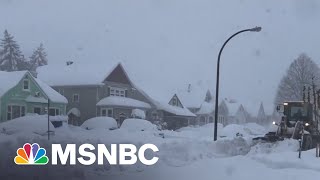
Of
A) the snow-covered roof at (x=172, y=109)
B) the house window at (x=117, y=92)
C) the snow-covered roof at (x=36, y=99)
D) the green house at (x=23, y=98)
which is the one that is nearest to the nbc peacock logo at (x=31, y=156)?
the green house at (x=23, y=98)

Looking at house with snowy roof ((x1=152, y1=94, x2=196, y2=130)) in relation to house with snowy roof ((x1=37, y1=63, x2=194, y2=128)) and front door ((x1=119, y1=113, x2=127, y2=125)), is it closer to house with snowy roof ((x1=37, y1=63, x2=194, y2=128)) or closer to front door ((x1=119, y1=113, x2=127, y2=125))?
house with snowy roof ((x1=37, y1=63, x2=194, y2=128))

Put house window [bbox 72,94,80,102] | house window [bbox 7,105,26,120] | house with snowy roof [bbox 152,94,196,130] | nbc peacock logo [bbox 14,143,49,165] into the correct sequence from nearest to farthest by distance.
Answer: nbc peacock logo [bbox 14,143,49,165] < house window [bbox 7,105,26,120] < house window [bbox 72,94,80,102] < house with snowy roof [bbox 152,94,196,130]

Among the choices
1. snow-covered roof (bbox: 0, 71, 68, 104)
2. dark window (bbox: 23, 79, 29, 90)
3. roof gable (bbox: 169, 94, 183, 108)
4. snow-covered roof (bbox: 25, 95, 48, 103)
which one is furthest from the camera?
roof gable (bbox: 169, 94, 183, 108)

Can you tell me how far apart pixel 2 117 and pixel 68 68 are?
16900 millimetres

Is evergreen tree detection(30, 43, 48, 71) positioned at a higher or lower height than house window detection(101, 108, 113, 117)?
higher

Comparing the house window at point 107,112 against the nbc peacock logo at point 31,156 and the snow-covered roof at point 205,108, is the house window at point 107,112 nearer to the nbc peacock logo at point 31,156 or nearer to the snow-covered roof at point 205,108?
the nbc peacock logo at point 31,156

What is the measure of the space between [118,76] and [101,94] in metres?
6.38

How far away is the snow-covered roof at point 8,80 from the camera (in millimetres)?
19491

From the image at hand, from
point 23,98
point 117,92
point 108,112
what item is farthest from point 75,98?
point 117,92

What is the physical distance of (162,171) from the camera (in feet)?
39.3

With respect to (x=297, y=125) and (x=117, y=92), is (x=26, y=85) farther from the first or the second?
(x=117, y=92)

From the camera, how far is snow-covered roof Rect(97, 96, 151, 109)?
115 feet

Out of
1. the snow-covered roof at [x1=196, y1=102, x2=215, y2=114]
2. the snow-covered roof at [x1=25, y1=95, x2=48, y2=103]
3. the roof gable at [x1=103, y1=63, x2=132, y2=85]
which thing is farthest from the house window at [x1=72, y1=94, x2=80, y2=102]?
the snow-covered roof at [x1=196, y1=102, x2=215, y2=114]

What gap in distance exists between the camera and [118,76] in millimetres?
43125
